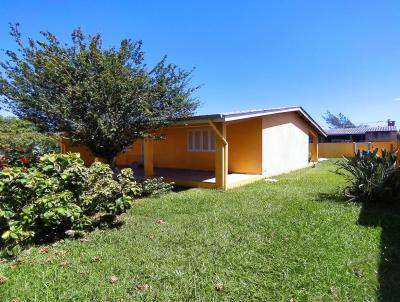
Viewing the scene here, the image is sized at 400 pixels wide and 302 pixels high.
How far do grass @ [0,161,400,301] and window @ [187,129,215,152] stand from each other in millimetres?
8018

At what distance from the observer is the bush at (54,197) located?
5.01 meters

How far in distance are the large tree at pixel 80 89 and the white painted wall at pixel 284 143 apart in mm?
6649

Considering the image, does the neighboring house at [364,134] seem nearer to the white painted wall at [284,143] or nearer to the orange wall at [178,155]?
the white painted wall at [284,143]

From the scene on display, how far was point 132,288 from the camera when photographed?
3.58 metres

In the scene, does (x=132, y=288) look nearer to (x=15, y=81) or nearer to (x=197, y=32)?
(x=15, y=81)

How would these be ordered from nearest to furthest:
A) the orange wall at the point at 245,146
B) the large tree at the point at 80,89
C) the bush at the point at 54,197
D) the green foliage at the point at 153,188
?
1. the bush at the point at 54,197
2. the large tree at the point at 80,89
3. the green foliage at the point at 153,188
4. the orange wall at the point at 245,146

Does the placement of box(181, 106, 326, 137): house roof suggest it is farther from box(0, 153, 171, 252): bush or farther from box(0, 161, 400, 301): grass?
box(0, 153, 171, 252): bush

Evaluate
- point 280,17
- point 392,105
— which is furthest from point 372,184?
point 392,105

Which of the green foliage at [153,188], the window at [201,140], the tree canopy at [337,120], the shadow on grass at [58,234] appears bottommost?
the shadow on grass at [58,234]

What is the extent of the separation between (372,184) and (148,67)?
8.04 metres

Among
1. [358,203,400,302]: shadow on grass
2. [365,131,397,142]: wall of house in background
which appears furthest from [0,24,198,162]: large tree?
[365,131,397,142]: wall of house in background

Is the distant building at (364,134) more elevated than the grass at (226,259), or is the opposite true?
the distant building at (364,134)

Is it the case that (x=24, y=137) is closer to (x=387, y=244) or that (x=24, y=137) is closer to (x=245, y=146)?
(x=245, y=146)

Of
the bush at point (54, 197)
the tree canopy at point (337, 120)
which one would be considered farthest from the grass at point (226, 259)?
the tree canopy at point (337, 120)
